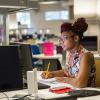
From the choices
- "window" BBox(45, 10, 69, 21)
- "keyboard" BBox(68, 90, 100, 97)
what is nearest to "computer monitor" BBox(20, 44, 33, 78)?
"keyboard" BBox(68, 90, 100, 97)

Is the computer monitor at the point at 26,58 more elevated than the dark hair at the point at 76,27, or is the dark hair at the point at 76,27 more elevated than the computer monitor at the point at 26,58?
the dark hair at the point at 76,27

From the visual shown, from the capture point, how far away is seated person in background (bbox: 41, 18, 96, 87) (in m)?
2.34

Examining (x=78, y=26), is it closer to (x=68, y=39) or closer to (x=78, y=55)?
(x=68, y=39)

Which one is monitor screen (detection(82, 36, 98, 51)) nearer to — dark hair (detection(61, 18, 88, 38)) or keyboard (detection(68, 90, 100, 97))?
dark hair (detection(61, 18, 88, 38))

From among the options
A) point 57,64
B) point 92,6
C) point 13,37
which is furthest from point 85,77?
point 13,37

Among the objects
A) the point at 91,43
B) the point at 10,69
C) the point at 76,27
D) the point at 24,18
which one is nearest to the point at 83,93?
the point at 10,69

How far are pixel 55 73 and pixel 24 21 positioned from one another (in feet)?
36.9

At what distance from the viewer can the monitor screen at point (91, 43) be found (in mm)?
5496

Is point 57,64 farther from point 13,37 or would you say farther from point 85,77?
point 13,37

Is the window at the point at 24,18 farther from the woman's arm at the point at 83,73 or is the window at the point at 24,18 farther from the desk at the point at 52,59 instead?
the woman's arm at the point at 83,73

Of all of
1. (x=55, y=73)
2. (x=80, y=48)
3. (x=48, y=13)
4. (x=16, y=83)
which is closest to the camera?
(x=16, y=83)

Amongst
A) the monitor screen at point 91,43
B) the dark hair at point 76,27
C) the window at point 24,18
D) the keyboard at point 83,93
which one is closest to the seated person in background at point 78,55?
the dark hair at point 76,27

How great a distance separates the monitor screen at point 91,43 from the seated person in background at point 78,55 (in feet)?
9.56

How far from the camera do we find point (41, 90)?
2.18 meters
